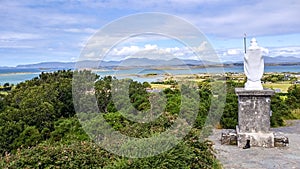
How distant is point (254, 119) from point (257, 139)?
0.42m

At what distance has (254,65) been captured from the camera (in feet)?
23.9

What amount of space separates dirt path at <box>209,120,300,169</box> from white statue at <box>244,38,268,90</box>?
1.32m

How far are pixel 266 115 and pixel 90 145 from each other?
3.81m

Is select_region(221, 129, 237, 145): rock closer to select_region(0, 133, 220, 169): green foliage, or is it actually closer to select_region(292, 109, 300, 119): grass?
select_region(0, 133, 220, 169): green foliage

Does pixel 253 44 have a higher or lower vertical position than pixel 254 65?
higher

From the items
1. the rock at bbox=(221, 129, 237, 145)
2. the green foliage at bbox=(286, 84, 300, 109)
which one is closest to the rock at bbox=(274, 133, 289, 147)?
the rock at bbox=(221, 129, 237, 145)

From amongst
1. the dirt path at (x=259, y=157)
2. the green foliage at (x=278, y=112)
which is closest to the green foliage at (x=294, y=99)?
the green foliage at (x=278, y=112)

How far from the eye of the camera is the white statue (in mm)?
7238

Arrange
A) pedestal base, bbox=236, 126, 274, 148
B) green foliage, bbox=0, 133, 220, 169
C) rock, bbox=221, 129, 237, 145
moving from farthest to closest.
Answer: rock, bbox=221, 129, 237, 145
pedestal base, bbox=236, 126, 274, 148
green foliage, bbox=0, 133, 220, 169

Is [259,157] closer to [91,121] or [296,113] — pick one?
[91,121]

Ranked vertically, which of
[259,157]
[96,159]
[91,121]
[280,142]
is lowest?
[259,157]

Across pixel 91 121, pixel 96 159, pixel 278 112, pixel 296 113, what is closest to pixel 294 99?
pixel 296 113

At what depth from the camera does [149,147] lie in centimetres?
486

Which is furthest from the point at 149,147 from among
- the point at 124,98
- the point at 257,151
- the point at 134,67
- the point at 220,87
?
the point at 220,87
